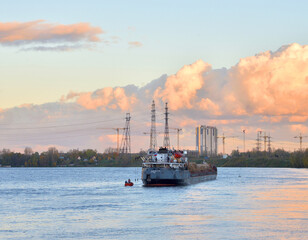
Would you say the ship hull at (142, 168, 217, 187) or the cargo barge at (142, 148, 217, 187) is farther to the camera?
the cargo barge at (142, 148, 217, 187)

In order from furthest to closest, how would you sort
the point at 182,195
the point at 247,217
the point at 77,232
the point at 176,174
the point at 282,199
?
1. the point at 176,174
2. the point at 182,195
3. the point at 282,199
4. the point at 247,217
5. the point at 77,232

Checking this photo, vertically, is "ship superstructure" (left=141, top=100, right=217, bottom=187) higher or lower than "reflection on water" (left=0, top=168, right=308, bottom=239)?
higher

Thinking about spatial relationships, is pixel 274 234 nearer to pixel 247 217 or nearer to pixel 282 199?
pixel 247 217

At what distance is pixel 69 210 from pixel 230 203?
25229mm

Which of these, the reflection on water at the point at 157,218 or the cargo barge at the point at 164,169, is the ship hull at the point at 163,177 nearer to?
the cargo barge at the point at 164,169

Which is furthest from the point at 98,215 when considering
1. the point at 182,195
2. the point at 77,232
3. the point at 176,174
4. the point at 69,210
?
the point at 176,174

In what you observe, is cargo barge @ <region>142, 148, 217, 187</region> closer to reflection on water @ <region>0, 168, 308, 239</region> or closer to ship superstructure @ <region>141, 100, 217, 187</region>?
ship superstructure @ <region>141, 100, 217, 187</region>

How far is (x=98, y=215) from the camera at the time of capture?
2744 inches

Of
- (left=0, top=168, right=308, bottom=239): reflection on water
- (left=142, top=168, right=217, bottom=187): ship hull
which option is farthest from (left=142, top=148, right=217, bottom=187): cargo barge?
(left=0, top=168, right=308, bottom=239): reflection on water

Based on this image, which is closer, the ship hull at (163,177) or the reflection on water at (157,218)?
the reflection on water at (157,218)

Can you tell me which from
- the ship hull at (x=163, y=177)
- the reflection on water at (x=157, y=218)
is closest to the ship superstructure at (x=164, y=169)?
the ship hull at (x=163, y=177)

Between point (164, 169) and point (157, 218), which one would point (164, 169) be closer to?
point (164, 169)

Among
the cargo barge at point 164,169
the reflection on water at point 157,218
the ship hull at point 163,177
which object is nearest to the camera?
the reflection on water at point 157,218

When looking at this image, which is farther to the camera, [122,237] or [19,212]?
[19,212]
